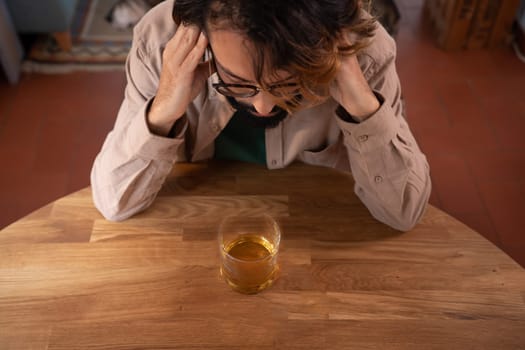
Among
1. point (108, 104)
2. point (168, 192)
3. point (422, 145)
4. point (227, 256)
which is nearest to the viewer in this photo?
point (227, 256)

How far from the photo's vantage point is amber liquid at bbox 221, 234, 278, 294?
0.91 meters

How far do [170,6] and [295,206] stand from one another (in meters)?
0.54

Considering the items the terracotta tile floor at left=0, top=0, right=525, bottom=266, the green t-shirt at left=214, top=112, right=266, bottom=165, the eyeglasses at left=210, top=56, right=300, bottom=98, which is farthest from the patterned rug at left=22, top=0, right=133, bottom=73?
the eyeglasses at left=210, top=56, right=300, bottom=98

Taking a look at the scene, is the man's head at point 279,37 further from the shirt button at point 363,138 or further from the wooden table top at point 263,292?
the wooden table top at point 263,292

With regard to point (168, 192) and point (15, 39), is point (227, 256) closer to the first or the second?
point (168, 192)

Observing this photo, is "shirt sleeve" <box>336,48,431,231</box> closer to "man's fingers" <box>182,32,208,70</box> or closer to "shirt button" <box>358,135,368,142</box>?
"shirt button" <box>358,135,368,142</box>

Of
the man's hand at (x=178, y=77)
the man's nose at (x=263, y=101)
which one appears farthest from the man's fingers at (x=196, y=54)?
the man's nose at (x=263, y=101)

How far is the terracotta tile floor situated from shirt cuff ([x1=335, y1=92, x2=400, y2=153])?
1.23m

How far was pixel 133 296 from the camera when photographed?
946 millimetres

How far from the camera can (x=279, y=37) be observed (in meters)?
0.78

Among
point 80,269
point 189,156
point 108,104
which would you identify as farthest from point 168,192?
point 108,104

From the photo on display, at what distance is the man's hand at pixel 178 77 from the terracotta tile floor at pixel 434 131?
1.29 m

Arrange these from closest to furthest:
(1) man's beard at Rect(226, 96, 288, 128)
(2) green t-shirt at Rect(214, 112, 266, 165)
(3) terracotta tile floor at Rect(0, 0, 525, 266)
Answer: (1) man's beard at Rect(226, 96, 288, 128)
(2) green t-shirt at Rect(214, 112, 266, 165)
(3) terracotta tile floor at Rect(0, 0, 525, 266)

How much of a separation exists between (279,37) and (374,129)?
35 cm
